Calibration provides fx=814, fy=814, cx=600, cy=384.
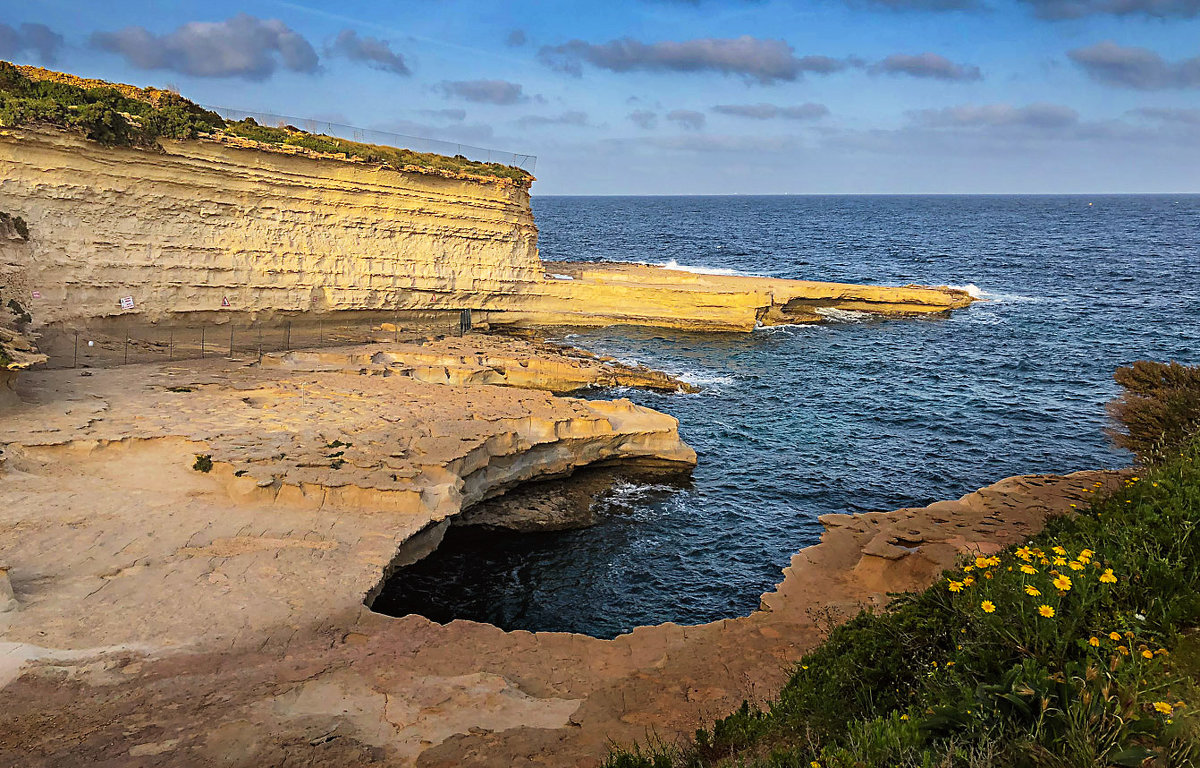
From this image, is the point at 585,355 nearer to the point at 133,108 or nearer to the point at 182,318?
the point at 182,318

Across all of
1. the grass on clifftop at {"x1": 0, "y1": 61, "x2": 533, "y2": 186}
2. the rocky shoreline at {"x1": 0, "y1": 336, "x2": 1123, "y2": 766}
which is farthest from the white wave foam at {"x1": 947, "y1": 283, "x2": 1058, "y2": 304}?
the grass on clifftop at {"x1": 0, "y1": 61, "x2": 533, "y2": 186}

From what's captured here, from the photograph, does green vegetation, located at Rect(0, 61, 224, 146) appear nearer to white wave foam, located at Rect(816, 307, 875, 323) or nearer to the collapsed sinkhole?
the collapsed sinkhole

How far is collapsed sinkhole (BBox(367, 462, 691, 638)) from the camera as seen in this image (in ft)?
66.9

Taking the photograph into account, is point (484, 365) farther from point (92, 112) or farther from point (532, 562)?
Answer: point (92, 112)

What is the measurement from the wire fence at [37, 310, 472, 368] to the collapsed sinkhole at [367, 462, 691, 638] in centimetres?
1561

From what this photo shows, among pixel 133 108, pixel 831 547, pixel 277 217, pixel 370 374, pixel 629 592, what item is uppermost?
pixel 133 108

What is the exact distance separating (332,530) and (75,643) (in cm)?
602

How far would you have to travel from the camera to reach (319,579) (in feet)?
56.6

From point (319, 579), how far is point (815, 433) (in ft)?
74.0

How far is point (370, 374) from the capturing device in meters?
31.8

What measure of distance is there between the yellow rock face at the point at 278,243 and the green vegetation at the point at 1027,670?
100 feet

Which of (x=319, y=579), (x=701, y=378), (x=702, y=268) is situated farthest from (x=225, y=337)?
(x=702, y=268)

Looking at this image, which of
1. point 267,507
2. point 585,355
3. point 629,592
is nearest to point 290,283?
point 585,355

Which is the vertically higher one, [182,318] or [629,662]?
[182,318]
